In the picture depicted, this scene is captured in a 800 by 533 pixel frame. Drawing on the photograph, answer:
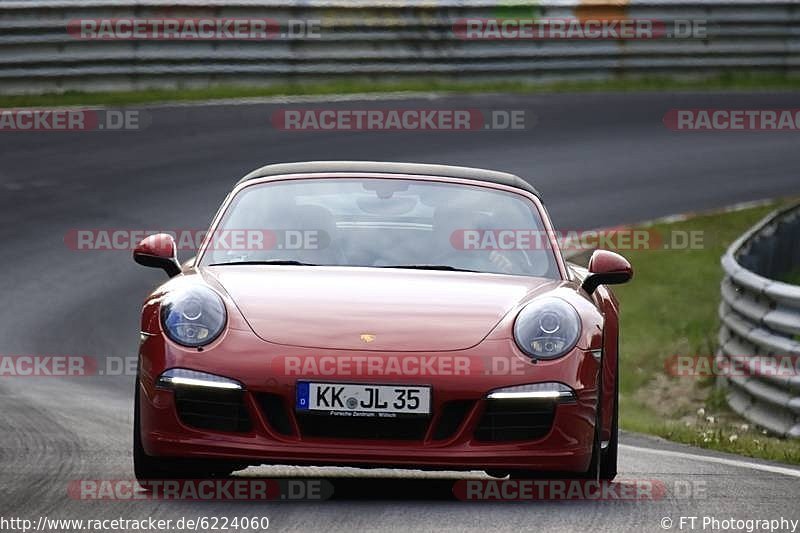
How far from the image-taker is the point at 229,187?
16.8 meters

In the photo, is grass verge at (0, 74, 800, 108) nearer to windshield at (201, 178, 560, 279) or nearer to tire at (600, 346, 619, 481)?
windshield at (201, 178, 560, 279)

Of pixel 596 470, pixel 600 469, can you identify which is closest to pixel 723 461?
pixel 600 469

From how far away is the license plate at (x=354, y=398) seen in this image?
20.6 ft

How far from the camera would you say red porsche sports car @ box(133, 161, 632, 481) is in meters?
6.33

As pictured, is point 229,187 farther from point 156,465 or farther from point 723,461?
point 156,465

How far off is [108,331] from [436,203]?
5.19 m

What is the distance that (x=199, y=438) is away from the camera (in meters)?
6.40

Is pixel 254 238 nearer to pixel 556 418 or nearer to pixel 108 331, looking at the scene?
pixel 556 418

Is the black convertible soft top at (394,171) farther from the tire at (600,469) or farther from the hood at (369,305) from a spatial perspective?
the tire at (600,469)

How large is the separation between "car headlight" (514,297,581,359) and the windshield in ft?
2.12

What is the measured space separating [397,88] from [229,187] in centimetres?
482

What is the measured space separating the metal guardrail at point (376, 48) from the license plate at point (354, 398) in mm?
13684

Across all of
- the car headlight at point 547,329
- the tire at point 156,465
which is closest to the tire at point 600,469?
the car headlight at point 547,329

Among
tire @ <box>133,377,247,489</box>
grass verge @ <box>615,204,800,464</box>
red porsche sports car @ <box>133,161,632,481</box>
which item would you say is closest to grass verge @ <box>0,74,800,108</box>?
grass verge @ <box>615,204,800,464</box>
